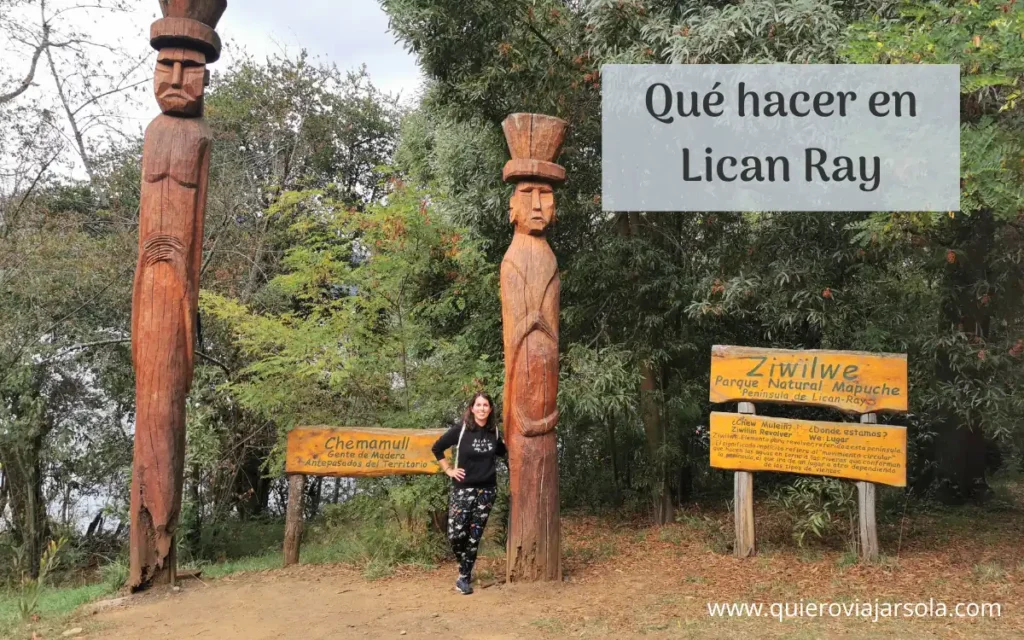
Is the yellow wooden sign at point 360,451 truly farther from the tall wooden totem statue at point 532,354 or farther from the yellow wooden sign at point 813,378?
the yellow wooden sign at point 813,378

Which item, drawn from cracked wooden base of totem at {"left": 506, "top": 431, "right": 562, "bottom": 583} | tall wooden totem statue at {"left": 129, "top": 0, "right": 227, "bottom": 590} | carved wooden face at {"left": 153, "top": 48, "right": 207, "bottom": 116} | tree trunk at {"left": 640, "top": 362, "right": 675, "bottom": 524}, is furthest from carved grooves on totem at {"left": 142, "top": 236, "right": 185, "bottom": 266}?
tree trunk at {"left": 640, "top": 362, "right": 675, "bottom": 524}

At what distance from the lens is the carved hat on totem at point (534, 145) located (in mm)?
6207

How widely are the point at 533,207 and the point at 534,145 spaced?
20.7 inches

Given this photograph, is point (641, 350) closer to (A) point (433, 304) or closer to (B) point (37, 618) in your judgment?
(A) point (433, 304)

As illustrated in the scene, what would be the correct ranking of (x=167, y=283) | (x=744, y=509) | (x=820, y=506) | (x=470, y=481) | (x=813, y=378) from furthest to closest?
(x=820, y=506)
(x=744, y=509)
(x=813, y=378)
(x=167, y=283)
(x=470, y=481)

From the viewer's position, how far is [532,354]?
609cm

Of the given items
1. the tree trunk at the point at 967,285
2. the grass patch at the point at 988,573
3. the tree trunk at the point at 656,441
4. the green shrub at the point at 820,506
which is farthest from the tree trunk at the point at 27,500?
the tree trunk at the point at 967,285

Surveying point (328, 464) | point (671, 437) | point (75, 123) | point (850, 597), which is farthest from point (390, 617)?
point (75, 123)

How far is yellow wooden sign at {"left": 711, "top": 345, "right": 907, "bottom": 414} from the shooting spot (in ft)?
22.5

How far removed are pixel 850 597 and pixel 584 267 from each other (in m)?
4.50

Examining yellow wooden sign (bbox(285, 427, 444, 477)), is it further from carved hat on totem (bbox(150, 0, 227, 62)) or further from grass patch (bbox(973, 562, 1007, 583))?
grass patch (bbox(973, 562, 1007, 583))

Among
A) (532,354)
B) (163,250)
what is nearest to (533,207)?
(532,354)

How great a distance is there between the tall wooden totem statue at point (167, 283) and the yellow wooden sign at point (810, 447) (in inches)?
188

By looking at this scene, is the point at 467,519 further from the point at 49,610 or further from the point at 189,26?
the point at 189,26
